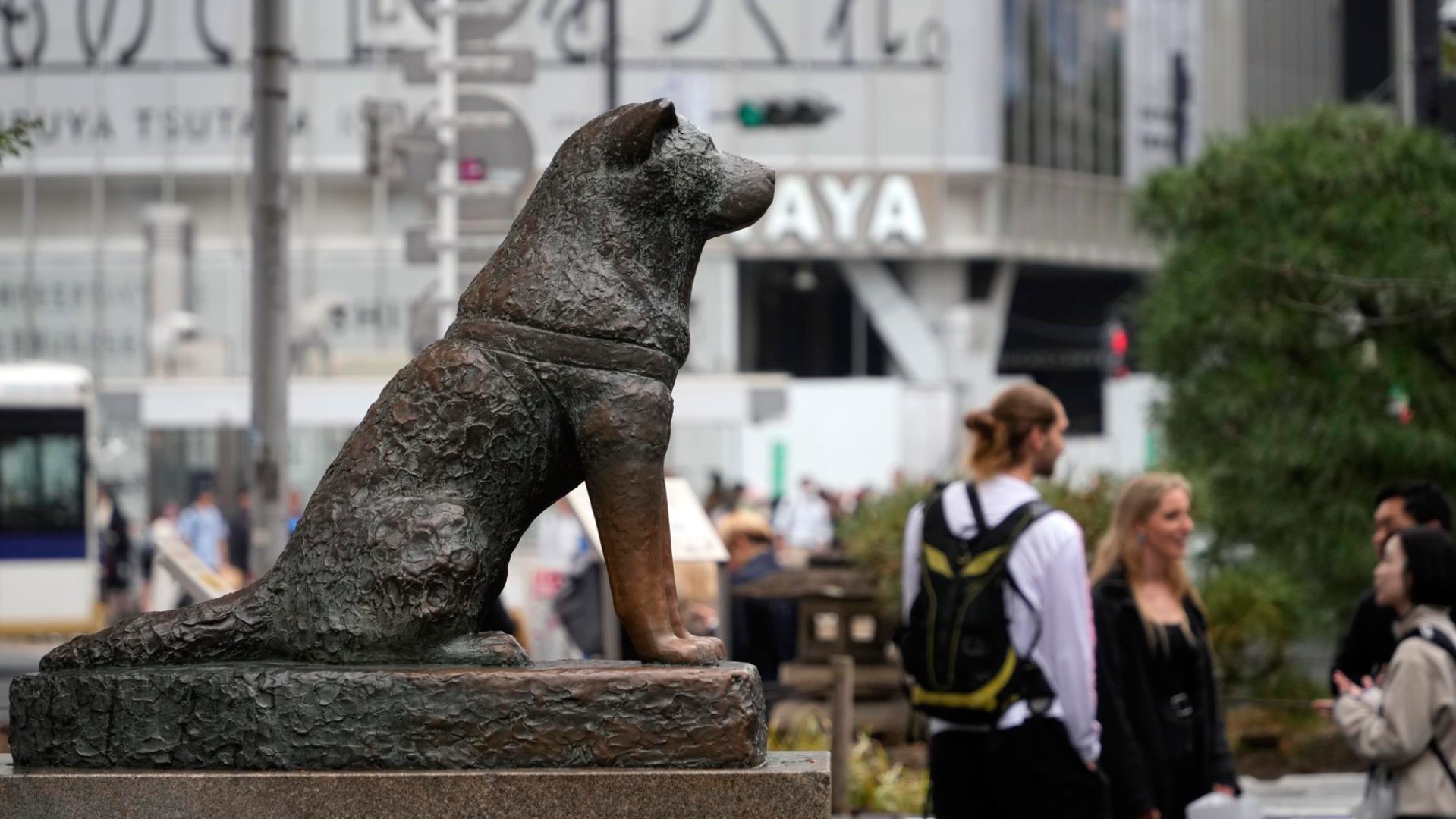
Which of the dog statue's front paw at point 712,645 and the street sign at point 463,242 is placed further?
the street sign at point 463,242

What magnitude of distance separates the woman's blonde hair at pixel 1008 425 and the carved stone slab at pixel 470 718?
295 cm

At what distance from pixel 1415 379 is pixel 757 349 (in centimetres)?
3305

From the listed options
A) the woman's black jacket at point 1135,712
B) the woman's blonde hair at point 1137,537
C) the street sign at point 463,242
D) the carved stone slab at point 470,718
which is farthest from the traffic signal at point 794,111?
the carved stone slab at point 470,718

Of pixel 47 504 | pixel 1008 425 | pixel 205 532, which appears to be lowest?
pixel 205 532

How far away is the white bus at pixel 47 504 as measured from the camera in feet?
79.4

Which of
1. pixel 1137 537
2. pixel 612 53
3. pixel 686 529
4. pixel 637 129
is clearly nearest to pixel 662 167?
pixel 637 129

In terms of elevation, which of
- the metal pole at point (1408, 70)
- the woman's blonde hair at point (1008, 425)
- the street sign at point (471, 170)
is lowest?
the woman's blonde hair at point (1008, 425)

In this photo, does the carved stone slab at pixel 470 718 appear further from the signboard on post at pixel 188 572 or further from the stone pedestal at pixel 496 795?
the signboard on post at pixel 188 572

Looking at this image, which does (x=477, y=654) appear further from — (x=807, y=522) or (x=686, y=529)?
(x=807, y=522)

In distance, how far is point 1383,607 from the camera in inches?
316

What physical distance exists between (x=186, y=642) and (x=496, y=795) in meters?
0.76

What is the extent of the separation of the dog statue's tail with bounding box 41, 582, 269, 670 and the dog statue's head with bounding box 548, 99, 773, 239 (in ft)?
3.65

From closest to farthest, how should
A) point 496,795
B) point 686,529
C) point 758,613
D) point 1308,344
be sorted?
1. point 496,795
2. point 686,529
3. point 1308,344
4. point 758,613

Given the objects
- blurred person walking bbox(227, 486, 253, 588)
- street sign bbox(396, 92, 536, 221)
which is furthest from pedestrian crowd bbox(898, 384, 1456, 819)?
blurred person walking bbox(227, 486, 253, 588)
